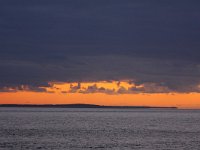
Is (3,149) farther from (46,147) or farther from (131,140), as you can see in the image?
(131,140)

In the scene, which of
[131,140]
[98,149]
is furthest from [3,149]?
[131,140]

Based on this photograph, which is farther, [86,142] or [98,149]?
[86,142]

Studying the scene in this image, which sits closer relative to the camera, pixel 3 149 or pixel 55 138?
pixel 3 149

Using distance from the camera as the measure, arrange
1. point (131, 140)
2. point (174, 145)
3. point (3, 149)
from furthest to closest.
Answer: point (131, 140), point (174, 145), point (3, 149)

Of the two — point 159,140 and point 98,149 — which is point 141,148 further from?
point 159,140

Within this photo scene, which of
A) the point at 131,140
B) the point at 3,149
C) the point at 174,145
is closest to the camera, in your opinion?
the point at 3,149

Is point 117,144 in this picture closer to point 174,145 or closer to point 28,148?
point 174,145

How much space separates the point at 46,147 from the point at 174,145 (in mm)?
23127

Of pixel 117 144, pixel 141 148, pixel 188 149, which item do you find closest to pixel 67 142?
pixel 117 144

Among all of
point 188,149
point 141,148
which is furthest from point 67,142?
point 188,149

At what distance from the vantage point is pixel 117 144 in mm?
88250

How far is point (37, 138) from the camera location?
318 ft

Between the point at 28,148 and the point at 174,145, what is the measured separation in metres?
26.3

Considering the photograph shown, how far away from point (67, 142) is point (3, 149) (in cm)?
1703
